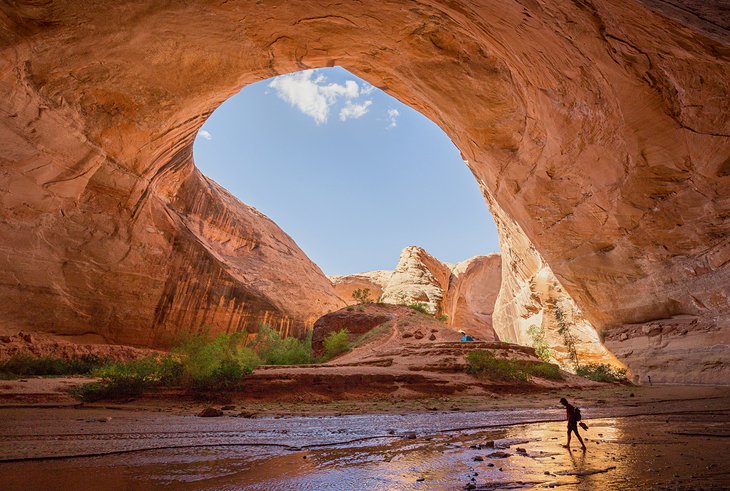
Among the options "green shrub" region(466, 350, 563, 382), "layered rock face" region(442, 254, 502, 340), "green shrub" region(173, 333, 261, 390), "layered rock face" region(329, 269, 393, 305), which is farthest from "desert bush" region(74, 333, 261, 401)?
"layered rock face" region(329, 269, 393, 305)

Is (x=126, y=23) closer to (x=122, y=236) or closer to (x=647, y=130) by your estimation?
(x=122, y=236)

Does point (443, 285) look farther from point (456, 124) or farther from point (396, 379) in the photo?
point (396, 379)

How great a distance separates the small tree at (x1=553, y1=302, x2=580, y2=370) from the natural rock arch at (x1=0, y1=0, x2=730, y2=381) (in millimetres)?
2969

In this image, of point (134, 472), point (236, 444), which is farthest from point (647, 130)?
point (134, 472)

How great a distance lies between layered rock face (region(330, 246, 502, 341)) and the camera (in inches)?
1454

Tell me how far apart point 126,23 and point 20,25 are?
8.36ft

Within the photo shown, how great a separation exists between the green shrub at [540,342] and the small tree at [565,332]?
91cm

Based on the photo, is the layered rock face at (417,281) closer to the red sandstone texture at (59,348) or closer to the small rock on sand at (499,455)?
the red sandstone texture at (59,348)

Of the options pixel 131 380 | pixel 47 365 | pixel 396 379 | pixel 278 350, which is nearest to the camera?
pixel 131 380

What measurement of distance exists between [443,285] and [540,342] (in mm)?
23740

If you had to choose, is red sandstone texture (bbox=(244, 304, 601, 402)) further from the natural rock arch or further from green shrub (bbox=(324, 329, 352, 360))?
the natural rock arch

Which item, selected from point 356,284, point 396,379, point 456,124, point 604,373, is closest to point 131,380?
point 396,379

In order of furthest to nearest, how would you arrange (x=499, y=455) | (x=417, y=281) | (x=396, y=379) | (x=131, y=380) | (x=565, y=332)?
1. (x=417, y=281)
2. (x=565, y=332)
3. (x=396, y=379)
4. (x=131, y=380)
5. (x=499, y=455)

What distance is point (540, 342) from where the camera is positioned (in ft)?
65.7
